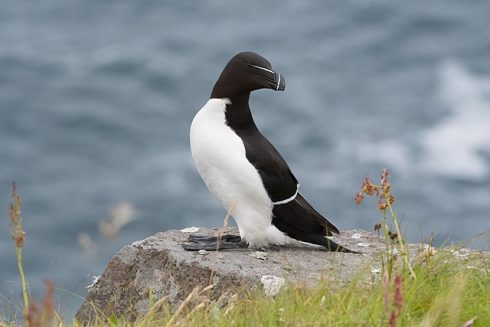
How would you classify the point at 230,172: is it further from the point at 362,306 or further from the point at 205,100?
the point at 205,100

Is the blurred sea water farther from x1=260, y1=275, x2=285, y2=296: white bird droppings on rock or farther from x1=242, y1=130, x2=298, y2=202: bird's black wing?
x1=260, y1=275, x2=285, y2=296: white bird droppings on rock

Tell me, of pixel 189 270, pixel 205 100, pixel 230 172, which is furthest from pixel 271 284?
pixel 205 100

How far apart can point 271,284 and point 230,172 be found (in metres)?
0.88

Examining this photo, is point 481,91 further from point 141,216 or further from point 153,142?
point 141,216

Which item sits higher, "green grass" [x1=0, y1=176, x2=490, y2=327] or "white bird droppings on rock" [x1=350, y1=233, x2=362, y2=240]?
"white bird droppings on rock" [x1=350, y1=233, x2=362, y2=240]

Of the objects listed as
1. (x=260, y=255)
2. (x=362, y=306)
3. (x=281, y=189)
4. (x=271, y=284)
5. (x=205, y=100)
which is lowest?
(x=362, y=306)

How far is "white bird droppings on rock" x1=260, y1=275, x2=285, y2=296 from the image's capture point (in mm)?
6336

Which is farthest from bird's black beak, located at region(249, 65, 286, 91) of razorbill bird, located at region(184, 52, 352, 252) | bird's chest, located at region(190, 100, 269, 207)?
bird's chest, located at region(190, 100, 269, 207)

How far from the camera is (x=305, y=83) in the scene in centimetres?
3127

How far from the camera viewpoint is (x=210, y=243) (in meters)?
7.40

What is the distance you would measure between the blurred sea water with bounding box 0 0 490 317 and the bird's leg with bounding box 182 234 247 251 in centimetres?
1428

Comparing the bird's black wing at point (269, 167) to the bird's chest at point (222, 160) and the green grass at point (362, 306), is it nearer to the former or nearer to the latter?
the bird's chest at point (222, 160)

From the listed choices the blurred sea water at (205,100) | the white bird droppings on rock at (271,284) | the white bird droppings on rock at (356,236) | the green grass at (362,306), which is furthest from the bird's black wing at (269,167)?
the blurred sea water at (205,100)

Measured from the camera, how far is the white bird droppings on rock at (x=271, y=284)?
634 centimetres
